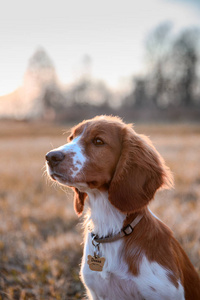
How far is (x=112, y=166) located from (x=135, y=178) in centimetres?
22

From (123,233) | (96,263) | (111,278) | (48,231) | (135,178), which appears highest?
(135,178)

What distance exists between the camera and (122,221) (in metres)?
2.65

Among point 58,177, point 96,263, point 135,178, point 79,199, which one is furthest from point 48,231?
point 135,178

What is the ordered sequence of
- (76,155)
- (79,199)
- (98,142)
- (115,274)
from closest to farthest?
(115,274), (76,155), (98,142), (79,199)

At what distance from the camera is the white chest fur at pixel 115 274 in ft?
7.93

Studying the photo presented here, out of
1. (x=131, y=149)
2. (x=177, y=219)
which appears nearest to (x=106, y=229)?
(x=131, y=149)

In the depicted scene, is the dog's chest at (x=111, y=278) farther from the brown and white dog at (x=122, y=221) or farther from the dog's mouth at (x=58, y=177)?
the dog's mouth at (x=58, y=177)

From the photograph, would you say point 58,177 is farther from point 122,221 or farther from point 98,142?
point 122,221

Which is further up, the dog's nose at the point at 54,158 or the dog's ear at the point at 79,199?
the dog's nose at the point at 54,158

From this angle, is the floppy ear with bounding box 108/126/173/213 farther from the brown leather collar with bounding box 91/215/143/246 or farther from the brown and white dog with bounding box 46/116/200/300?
the brown leather collar with bounding box 91/215/143/246

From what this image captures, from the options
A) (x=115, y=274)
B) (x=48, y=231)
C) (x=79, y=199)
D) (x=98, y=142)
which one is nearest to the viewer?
(x=115, y=274)

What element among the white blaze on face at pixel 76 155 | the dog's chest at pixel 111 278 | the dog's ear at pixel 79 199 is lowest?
the dog's chest at pixel 111 278

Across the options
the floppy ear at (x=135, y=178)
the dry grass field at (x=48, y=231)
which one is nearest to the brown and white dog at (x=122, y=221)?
the floppy ear at (x=135, y=178)

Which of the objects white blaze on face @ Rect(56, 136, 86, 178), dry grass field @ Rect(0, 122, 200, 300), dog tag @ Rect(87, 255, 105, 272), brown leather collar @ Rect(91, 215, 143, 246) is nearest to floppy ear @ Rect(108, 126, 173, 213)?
brown leather collar @ Rect(91, 215, 143, 246)
